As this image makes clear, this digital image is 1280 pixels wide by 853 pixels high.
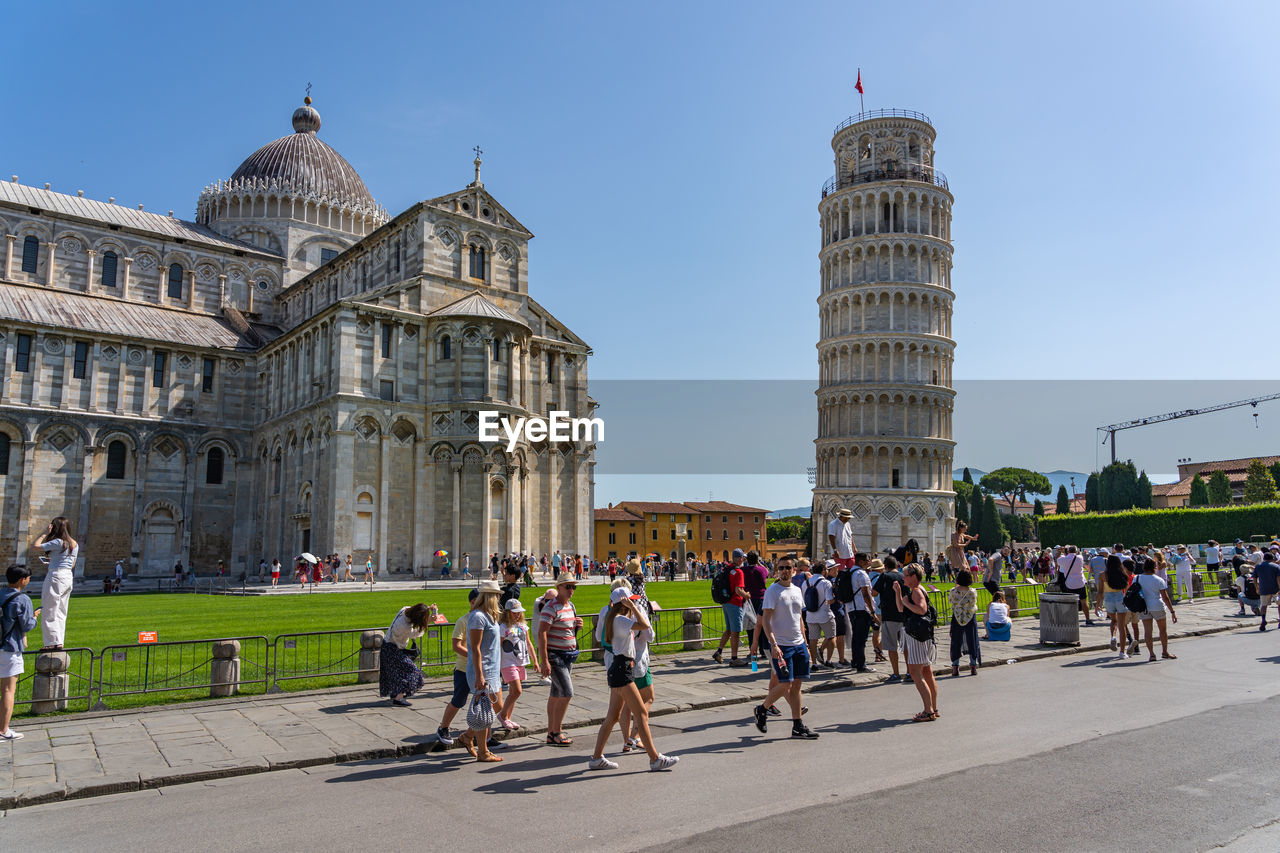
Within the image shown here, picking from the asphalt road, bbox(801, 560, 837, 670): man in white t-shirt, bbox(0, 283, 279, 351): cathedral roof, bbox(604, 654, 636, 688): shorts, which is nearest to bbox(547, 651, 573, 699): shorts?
the asphalt road

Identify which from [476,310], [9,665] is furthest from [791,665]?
[476,310]

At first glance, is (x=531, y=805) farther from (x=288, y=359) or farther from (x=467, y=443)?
(x=288, y=359)

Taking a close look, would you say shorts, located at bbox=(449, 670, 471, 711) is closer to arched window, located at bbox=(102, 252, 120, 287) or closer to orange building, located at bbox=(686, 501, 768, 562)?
arched window, located at bbox=(102, 252, 120, 287)

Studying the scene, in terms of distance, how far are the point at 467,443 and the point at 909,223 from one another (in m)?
45.0

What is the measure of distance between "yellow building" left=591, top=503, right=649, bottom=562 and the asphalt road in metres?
86.8

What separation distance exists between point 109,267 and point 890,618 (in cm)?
5346

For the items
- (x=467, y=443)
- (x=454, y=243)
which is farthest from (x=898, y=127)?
(x=467, y=443)

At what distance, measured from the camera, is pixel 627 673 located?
8.84 metres

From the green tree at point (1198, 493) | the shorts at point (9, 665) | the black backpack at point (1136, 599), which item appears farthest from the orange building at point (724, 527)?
the shorts at point (9, 665)

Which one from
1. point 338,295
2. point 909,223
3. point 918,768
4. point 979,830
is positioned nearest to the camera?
point 979,830

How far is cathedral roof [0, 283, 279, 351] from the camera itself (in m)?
45.1

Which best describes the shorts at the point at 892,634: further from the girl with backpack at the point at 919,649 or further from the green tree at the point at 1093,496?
the green tree at the point at 1093,496

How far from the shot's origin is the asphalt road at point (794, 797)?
6660mm

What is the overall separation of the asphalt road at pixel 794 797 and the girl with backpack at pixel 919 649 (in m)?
0.37
